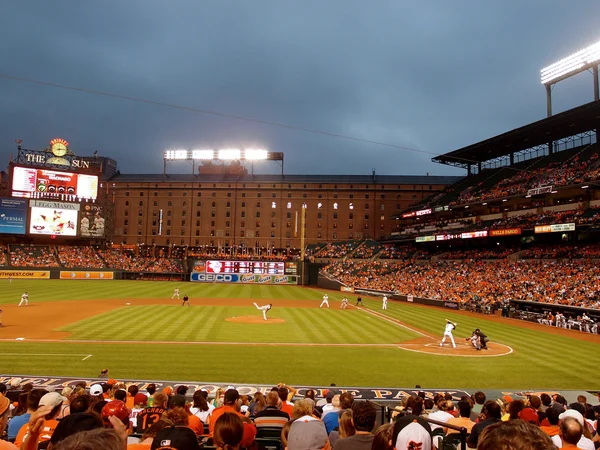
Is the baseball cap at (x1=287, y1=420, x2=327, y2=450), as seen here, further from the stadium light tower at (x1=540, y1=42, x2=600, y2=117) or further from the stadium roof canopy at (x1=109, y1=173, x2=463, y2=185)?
the stadium roof canopy at (x1=109, y1=173, x2=463, y2=185)

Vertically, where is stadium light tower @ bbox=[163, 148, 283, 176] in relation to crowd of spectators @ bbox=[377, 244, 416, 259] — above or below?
above

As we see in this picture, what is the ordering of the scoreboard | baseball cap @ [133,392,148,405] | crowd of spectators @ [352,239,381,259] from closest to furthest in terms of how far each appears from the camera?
baseball cap @ [133,392,148,405]
crowd of spectators @ [352,239,381,259]
the scoreboard

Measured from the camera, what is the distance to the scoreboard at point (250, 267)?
264 feet

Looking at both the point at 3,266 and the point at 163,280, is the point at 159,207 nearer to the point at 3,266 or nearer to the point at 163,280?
the point at 163,280

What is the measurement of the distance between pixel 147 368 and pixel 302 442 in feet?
47.5

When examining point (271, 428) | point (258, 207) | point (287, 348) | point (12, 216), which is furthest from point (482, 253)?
point (12, 216)

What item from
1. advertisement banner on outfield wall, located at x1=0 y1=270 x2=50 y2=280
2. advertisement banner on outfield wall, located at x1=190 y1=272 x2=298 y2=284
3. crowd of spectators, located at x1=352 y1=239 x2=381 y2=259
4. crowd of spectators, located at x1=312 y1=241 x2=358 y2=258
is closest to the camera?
advertisement banner on outfield wall, located at x1=0 y1=270 x2=50 y2=280

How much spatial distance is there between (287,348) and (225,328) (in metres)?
7.23

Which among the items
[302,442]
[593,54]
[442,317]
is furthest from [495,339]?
[593,54]

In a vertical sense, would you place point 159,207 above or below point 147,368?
above

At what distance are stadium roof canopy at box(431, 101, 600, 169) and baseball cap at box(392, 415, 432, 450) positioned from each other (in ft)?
184

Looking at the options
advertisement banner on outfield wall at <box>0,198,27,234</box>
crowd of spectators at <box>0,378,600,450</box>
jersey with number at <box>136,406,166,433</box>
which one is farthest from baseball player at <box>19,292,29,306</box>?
advertisement banner on outfield wall at <box>0,198,27,234</box>

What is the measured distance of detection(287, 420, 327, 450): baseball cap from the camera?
217 inches

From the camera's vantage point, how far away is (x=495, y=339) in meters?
27.5
